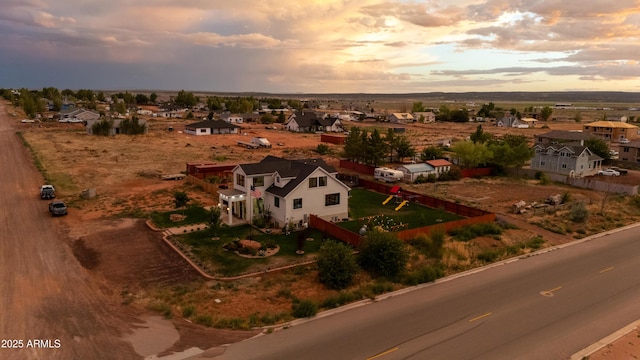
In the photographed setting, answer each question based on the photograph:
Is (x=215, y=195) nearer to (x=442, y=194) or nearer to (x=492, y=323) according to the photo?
(x=442, y=194)

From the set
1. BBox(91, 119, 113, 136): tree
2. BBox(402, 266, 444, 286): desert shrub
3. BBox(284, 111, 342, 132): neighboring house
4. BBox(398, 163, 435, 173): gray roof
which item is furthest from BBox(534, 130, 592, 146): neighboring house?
BBox(91, 119, 113, 136): tree

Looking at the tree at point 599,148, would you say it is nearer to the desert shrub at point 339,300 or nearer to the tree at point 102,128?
the desert shrub at point 339,300

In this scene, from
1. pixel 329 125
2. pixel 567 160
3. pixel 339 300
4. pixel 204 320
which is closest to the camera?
pixel 204 320

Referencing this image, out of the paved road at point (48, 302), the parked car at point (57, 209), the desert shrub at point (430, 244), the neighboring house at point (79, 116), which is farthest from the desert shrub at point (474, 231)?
the neighboring house at point (79, 116)

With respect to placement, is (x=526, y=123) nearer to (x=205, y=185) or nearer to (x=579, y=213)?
(x=579, y=213)

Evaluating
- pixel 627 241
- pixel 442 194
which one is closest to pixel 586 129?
pixel 442 194

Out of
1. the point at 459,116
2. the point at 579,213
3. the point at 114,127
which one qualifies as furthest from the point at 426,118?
the point at 579,213
